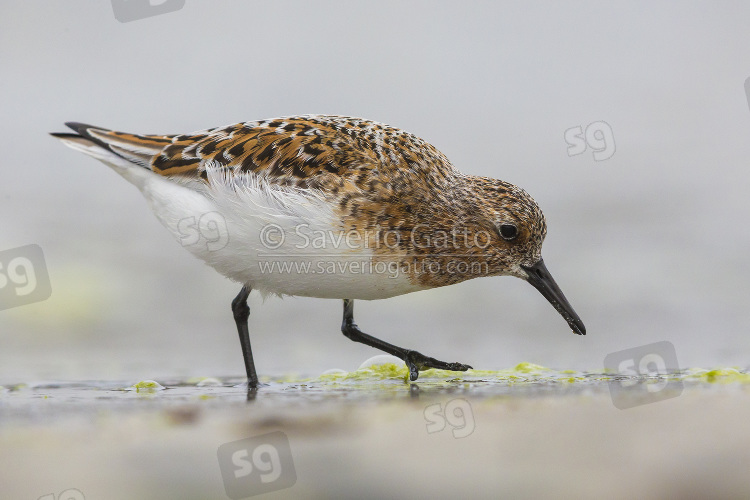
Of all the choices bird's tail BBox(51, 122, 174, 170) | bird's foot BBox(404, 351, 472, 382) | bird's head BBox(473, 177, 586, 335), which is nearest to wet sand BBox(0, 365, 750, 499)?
bird's foot BBox(404, 351, 472, 382)

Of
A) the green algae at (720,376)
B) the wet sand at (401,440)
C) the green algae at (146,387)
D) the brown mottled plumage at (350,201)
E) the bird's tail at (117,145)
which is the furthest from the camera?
the bird's tail at (117,145)

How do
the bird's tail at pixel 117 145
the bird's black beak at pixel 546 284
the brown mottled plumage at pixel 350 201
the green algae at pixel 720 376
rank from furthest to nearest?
1. the bird's tail at pixel 117 145
2. the bird's black beak at pixel 546 284
3. the brown mottled plumage at pixel 350 201
4. the green algae at pixel 720 376

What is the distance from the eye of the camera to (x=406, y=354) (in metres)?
5.54

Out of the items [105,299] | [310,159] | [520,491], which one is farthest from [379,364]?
[105,299]

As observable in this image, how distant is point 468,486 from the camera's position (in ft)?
10.2

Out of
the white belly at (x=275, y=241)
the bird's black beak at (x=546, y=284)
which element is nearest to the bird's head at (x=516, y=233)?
the bird's black beak at (x=546, y=284)

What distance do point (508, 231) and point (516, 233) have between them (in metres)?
0.05

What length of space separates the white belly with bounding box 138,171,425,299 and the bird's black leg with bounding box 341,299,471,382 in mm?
551

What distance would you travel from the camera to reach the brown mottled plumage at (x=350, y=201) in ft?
16.2

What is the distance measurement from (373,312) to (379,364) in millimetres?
2183

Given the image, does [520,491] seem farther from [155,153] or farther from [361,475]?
[155,153]

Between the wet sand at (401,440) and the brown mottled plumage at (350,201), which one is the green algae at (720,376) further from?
the brown mottled plumage at (350,201)

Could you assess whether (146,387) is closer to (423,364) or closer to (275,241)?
(275,241)

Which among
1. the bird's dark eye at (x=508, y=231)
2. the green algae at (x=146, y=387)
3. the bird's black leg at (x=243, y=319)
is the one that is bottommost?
the green algae at (x=146, y=387)
